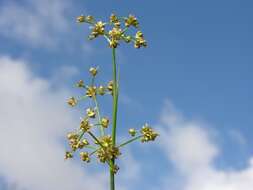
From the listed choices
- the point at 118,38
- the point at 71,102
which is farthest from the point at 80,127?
the point at 118,38

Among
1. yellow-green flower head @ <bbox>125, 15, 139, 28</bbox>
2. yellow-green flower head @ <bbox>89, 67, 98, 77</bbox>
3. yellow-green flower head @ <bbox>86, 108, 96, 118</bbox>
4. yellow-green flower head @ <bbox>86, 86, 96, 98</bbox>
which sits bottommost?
yellow-green flower head @ <bbox>86, 108, 96, 118</bbox>

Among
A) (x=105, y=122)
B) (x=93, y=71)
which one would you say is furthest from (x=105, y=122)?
(x=93, y=71)

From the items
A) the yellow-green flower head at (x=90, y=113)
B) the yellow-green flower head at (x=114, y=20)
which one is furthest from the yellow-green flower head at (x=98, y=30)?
the yellow-green flower head at (x=90, y=113)

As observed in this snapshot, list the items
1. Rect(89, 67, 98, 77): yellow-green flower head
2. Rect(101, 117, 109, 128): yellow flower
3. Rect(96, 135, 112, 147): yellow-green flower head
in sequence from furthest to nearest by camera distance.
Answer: Rect(89, 67, 98, 77): yellow-green flower head → Rect(101, 117, 109, 128): yellow flower → Rect(96, 135, 112, 147): yellow-green flower head

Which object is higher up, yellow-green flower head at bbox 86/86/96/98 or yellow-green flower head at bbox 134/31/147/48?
yellow-green flower head at bbox 134/31/147/48

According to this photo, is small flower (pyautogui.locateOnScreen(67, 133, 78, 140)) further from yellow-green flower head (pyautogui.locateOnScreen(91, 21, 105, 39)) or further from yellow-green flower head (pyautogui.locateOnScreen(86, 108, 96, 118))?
yellow-green flower head (pyautogui.locateOnScreen(91, 21, 105, 39))

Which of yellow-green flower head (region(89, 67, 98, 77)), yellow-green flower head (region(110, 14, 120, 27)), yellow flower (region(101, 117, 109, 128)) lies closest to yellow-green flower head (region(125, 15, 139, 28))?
yellow-green flower head (region(110, 14, 120, 27))

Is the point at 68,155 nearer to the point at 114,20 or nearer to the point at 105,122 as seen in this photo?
the point at 105,122

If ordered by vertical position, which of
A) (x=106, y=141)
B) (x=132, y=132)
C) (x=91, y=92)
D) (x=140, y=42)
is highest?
(x=140, y=42)
